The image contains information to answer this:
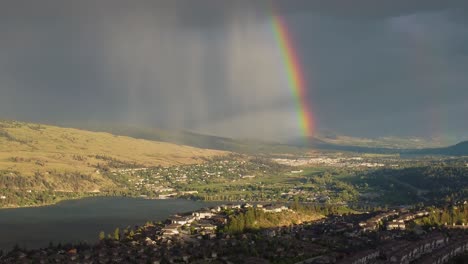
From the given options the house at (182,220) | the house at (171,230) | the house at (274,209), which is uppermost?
the house at (274,209)

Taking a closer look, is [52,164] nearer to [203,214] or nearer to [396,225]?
[203,214]

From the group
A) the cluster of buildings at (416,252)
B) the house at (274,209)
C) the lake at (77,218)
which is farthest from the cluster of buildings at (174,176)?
the cluster of buildings at (416,252)

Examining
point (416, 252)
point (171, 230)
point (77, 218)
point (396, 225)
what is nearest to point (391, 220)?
point (396, 225)

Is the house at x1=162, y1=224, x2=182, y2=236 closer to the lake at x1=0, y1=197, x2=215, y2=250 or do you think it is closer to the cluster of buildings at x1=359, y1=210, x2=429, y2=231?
the lake at x1=0, y1=197, x2=215, y2=250

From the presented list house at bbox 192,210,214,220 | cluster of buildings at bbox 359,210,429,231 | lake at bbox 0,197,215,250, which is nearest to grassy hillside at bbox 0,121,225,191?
lake at bbox 0,197,215,250

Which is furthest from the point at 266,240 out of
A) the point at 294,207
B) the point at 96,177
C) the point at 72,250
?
the point at 96,177

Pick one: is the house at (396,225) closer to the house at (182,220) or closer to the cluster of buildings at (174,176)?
the house at (182,220)

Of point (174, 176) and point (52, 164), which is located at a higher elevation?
point (52, 164)

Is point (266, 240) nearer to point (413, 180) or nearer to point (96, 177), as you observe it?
point (413, 180)

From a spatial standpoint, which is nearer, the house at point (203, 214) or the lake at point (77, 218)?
the lake at point (77, 218)

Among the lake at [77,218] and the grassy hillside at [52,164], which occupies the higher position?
the grassy hillside at [52,164]
